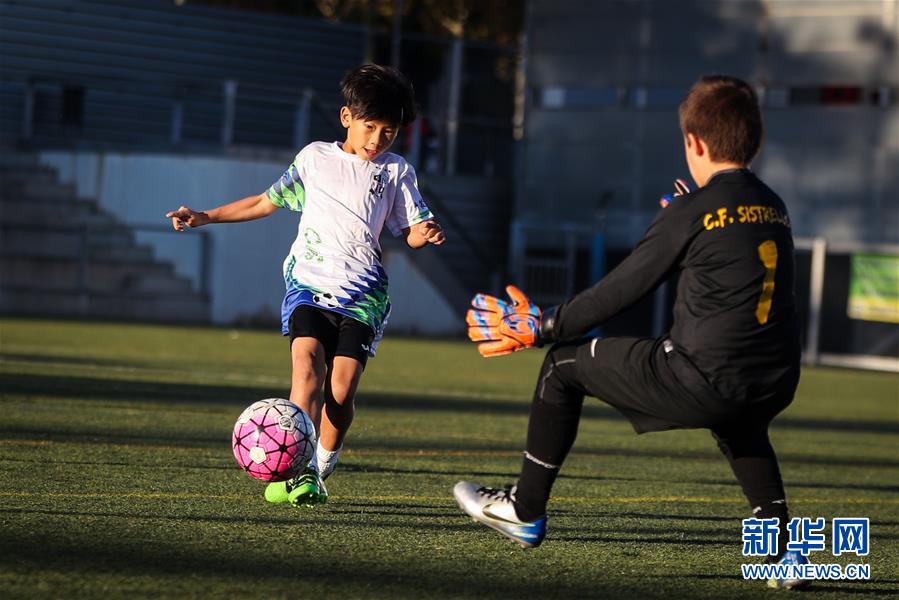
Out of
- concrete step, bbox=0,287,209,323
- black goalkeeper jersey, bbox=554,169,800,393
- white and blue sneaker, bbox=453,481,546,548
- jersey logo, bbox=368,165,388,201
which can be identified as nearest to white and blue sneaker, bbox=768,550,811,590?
black goalkeeper jersey, bbox=554,169,800,393

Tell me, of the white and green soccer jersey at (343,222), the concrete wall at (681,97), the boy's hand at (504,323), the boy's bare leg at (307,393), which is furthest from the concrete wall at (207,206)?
the boy's hand at (504,323)

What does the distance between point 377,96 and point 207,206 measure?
61.8 feet

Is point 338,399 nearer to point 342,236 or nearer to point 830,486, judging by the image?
point 342,236

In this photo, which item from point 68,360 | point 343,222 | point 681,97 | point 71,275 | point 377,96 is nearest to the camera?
point 377,96

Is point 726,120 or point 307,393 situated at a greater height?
point 726,120

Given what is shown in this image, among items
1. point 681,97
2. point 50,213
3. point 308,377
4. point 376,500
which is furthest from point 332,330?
point 681,97

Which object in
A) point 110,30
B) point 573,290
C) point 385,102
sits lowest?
point 573,290

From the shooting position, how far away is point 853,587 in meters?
4.94

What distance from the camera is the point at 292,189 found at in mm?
6379

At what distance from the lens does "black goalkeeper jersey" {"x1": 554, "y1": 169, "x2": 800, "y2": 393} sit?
4.48 meters

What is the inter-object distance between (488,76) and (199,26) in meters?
7.19

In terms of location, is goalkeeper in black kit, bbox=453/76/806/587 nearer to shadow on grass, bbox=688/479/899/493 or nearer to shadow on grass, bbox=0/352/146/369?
shadow on grass, bbox=688/479/899/493

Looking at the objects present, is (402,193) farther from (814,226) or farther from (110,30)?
(110,30)

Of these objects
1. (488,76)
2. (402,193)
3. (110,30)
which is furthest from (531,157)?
(402,193)
